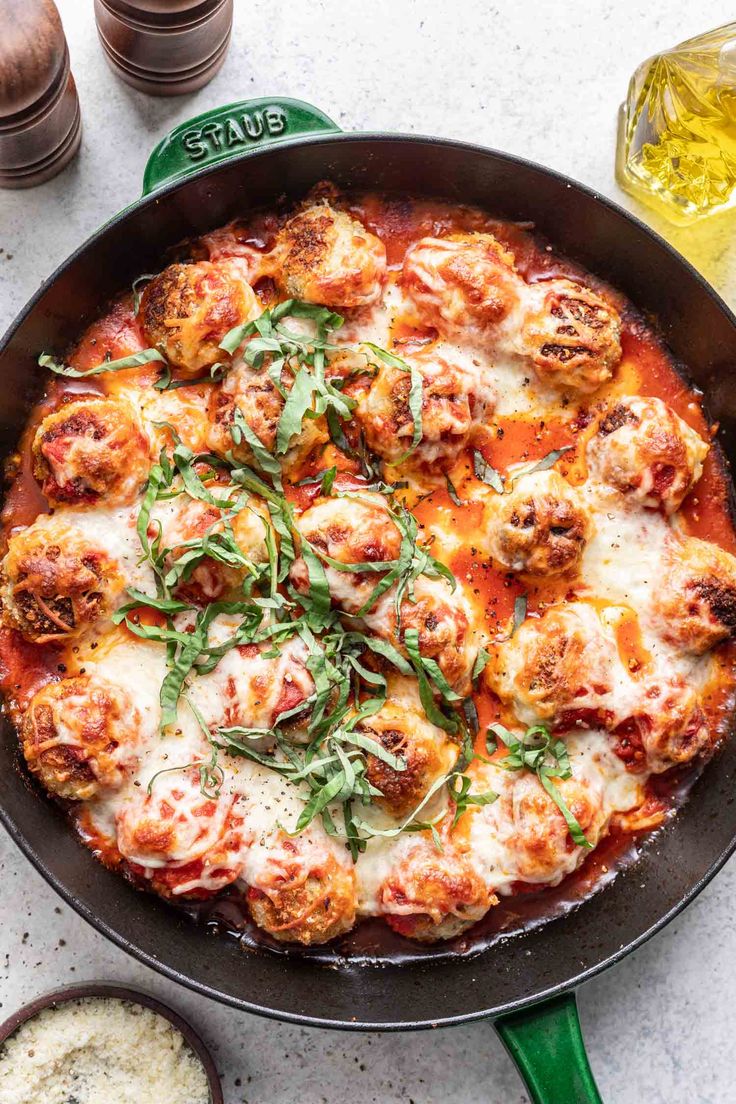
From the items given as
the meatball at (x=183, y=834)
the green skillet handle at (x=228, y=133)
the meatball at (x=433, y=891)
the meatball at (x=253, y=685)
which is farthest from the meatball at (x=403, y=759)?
the green skillet handle at (x=228, y=133)

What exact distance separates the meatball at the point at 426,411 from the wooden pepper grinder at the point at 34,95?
60.8 inches

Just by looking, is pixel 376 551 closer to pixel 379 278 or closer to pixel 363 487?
pixel 363 487

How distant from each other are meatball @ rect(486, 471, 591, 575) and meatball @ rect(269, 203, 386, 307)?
92 centimetres

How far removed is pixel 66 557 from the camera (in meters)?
3.72

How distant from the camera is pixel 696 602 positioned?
3855mm

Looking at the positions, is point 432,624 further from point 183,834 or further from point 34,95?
point 34,95

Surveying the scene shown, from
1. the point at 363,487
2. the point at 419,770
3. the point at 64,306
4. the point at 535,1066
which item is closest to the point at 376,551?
the point at 363,487

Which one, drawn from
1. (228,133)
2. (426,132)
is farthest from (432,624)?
(426,132)

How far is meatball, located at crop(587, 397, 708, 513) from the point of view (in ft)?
12.7

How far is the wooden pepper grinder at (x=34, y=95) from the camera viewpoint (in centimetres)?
364

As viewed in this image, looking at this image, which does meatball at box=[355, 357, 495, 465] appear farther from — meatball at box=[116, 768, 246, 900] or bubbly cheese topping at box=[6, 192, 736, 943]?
meatball at box=[116, 768, 246, 900]

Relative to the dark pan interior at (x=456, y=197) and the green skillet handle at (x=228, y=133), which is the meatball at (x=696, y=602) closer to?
the dark pan interior at (x=456, y=197)

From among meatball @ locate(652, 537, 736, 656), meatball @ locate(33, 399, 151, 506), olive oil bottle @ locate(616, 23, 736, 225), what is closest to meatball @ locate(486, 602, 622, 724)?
meatball @ locate(652, 537, 736, 656)

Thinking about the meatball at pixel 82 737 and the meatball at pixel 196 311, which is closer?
the meatball at pixel 82 737
